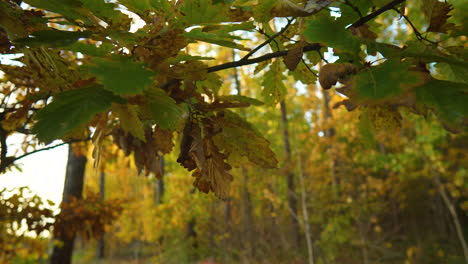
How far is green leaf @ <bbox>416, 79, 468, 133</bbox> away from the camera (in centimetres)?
51

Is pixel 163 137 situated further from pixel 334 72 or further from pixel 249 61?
pixel 334 72

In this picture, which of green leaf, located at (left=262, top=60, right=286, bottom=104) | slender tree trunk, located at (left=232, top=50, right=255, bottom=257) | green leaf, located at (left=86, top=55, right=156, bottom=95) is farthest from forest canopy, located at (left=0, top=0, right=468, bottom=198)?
slender tree trunk, located at (left=232, top=50, right=255, bottom=257)

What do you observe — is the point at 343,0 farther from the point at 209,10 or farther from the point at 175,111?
the point at 175,111

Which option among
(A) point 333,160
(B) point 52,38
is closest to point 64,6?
(B) point 52,38

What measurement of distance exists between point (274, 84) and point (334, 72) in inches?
18.2

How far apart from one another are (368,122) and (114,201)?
9.03 ft

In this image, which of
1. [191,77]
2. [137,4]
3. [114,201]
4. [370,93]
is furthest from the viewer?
[114,201]

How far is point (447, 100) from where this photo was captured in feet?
1.72

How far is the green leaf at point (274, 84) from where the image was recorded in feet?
3.64

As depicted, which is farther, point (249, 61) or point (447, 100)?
point (249, 61)

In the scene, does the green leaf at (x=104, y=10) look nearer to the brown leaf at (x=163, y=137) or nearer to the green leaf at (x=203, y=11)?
the green leaf at (x=203, y=11)

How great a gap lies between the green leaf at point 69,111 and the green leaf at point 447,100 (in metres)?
0.52

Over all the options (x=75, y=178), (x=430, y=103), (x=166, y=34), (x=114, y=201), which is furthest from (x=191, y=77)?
(x=75, y=178)

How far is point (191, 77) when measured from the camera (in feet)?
2.46
